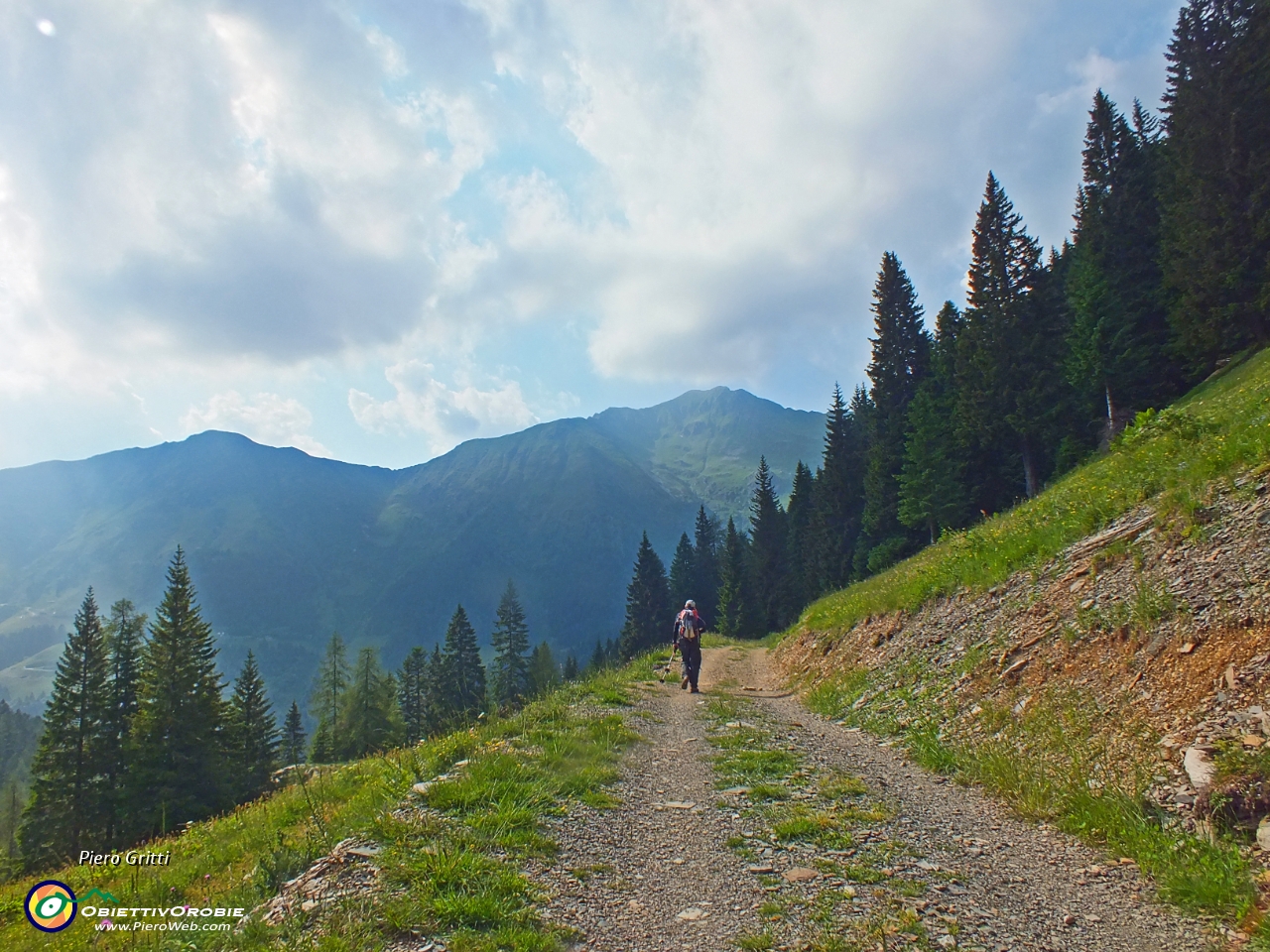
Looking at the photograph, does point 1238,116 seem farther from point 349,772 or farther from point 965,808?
point 349,772

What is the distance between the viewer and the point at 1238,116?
92.8ft

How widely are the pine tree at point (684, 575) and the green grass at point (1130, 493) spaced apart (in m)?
76.2

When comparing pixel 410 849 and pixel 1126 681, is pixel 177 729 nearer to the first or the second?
pixel 410 849

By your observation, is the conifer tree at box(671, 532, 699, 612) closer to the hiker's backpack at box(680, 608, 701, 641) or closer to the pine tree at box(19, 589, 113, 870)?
the pine tree at box(19, 589, 113, 870)

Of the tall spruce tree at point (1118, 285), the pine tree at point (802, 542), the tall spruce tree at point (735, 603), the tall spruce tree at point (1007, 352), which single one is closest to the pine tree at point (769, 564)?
the tall spruce tree at point (735, 603)

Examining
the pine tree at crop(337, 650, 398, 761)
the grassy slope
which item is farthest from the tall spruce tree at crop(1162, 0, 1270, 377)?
the pine tree at crop(337, 650, 398, 761)

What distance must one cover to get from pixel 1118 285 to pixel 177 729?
6289 centimetres

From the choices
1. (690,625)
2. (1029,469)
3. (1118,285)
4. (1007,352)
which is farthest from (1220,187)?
(690,625)

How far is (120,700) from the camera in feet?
129

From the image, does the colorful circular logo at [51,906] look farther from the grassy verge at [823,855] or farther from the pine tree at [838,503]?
the pine tree at [838,503]

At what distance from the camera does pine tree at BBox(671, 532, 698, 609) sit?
307 ft

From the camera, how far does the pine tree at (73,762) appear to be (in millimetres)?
33906

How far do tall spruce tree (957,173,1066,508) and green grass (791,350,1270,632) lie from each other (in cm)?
2333

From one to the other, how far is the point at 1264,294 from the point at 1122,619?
94.7ft
